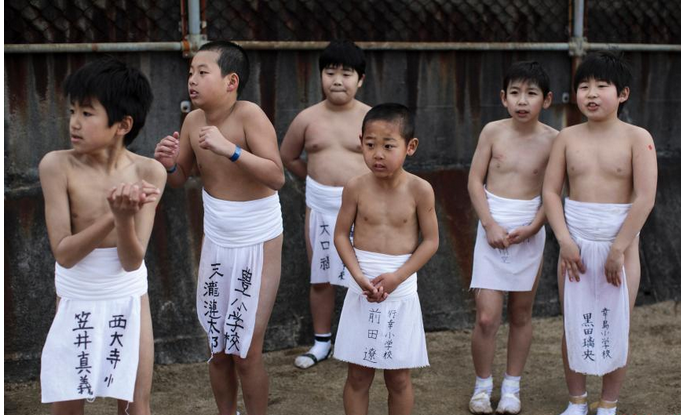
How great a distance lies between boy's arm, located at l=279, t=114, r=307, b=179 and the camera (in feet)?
18.3

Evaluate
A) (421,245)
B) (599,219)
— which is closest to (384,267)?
(421,245)

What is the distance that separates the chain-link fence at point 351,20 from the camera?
5.56 m

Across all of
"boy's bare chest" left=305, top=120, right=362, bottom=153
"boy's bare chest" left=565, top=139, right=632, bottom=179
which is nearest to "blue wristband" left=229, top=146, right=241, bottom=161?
"boy's bare chest" left=305, top=120, right=362, bottom=153

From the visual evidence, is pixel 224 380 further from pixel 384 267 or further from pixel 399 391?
pixel 384 267

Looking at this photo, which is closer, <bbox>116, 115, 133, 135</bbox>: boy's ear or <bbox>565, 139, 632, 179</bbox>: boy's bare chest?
<bbox>116, 115, 133, 135</bbox>: boy's ear

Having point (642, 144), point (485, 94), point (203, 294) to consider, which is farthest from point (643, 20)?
point (203, 294)

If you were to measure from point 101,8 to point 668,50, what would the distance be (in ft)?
13.9

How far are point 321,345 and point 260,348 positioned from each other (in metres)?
1.47

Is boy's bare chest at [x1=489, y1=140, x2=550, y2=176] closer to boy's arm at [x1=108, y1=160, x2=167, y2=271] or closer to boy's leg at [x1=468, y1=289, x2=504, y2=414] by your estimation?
boy's leg at [x1=468, y1=289, x2=504, y2=414]

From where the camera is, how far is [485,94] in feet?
22.0

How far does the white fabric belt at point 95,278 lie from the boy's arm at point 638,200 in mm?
2284

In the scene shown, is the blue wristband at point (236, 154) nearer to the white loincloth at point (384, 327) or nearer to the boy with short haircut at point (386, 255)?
the boy with short haircut at point (386, 255)

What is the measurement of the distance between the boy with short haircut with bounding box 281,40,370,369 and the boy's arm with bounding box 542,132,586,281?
1.22 meters

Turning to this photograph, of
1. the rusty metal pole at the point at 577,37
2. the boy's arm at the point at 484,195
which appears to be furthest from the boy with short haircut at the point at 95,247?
the rusty metal pole at the point at 577,37
